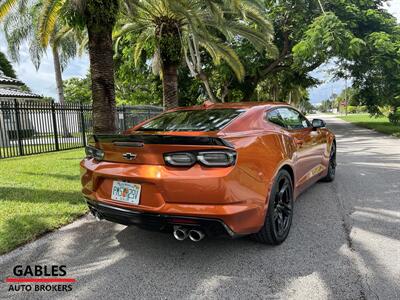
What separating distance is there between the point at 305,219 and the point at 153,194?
2.33 m

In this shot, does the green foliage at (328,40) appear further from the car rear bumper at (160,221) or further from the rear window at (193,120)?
the car rear bumper at (160,221)

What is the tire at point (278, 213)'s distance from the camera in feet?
10.9

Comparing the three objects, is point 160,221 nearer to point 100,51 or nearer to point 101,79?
point 101,79

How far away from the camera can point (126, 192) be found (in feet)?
10.2

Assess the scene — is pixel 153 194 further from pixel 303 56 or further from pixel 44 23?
pixel 303 56

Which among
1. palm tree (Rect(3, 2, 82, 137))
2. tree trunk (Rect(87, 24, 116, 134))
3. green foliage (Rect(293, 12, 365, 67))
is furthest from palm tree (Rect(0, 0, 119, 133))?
green foliage (Rect(293, 12, 365, 67))

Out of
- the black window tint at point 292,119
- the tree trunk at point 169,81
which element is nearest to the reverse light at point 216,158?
the black window tint at point 292,119

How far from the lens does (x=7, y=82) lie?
19797 mm

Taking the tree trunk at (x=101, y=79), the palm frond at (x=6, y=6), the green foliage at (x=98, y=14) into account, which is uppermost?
the palm frond at (x=6, y=6)

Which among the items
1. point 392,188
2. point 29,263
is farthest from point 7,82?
Answer: point 392,188

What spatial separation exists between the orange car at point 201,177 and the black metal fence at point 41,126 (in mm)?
8361

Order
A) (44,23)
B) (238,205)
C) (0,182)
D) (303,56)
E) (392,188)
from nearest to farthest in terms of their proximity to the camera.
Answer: (238,205) → (392,188) → (0,182) → (44,23) → (303,56)

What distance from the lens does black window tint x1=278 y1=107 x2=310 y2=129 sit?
14.5ft

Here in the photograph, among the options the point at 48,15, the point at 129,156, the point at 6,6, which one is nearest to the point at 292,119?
the point at 129,156
